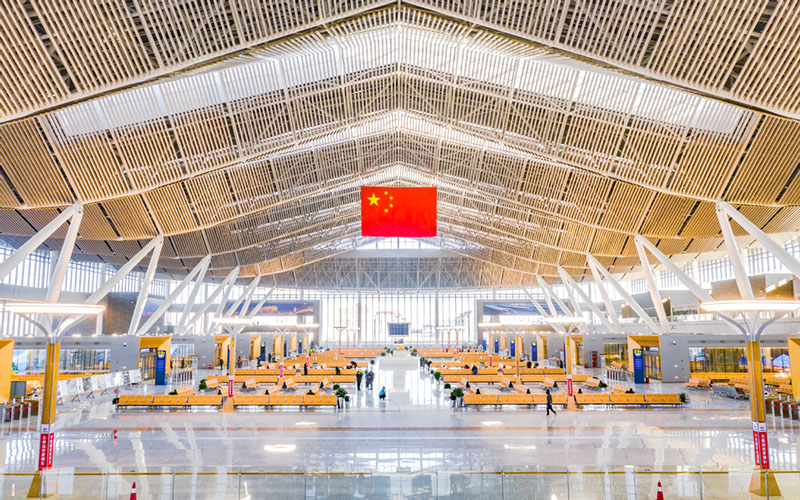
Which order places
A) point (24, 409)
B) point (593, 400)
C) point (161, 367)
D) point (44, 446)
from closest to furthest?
point (44, 446)
point (24, 409)
point (593, 400)
point (161, 367)

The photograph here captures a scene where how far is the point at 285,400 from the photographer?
76.2ft

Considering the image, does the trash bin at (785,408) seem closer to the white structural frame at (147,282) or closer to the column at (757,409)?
the column at (757,409)

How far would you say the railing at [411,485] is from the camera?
31.2 feet

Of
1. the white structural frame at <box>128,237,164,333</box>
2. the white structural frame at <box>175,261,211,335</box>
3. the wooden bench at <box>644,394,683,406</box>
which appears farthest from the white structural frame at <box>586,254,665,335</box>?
the white structural frame at <box>128,237,164,333</box>

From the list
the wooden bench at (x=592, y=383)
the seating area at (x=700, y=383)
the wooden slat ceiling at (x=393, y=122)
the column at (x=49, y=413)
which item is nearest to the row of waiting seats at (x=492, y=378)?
the wooden bench at (x=592, y=383)

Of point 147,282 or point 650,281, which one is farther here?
point 650,281

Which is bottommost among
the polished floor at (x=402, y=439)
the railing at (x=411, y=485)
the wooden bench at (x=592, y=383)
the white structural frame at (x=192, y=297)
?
the polished floor at (x=402, y=439)

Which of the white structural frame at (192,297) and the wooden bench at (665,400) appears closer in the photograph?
the wooden bench at (665,400)

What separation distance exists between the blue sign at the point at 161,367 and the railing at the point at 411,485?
23.3 meters

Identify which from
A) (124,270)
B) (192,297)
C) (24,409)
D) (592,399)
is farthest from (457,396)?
(192,297)

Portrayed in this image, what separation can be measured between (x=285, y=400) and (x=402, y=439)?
8347 mm

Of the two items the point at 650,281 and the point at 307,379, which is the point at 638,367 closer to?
the point at 650,281

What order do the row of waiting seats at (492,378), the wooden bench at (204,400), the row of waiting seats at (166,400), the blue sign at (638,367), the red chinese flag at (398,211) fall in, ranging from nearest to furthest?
the row of waiting seats at (166,400), the wooden bench at (204,400), the red chinese flag at (398,211), the row of waiting seats at (492,378), the blue sign at (638,367)

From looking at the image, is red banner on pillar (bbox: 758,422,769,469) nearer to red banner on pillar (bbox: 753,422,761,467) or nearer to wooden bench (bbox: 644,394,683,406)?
red banner on pillar (bbox: 753,422,761,467)
